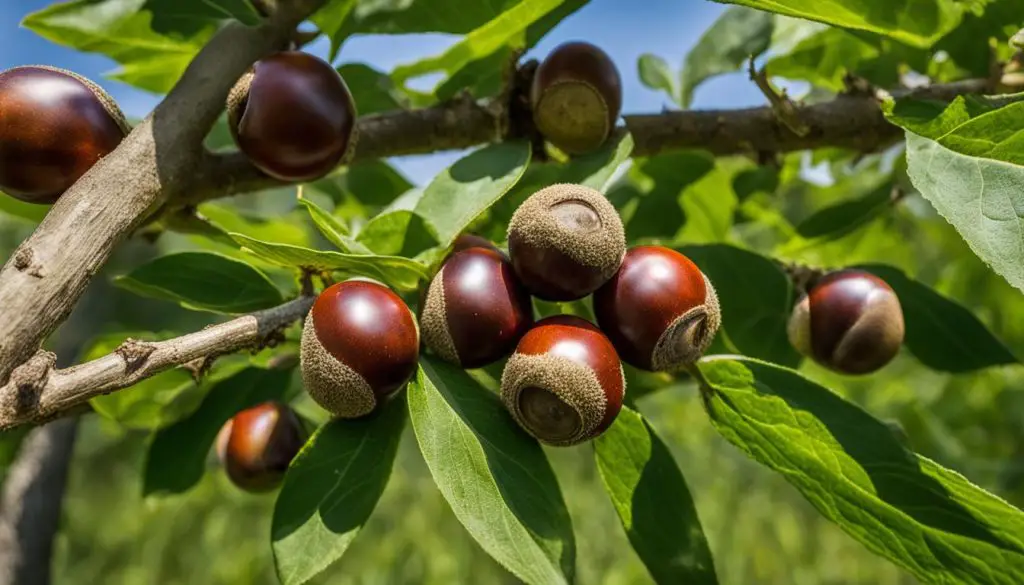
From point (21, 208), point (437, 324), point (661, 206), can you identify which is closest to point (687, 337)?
point (437, 324)

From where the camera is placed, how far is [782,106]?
A: 1324 millimetres

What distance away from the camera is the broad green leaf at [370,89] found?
1.43m

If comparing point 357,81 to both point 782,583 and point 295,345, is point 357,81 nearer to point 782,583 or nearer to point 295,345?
point 295,345

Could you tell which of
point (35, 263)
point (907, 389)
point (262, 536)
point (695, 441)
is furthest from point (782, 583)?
point (35, 263)

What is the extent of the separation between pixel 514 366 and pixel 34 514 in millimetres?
1413

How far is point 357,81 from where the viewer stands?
1.44 meters

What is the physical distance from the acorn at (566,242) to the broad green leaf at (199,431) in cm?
54

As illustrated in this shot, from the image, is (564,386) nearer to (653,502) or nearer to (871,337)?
(653,502)

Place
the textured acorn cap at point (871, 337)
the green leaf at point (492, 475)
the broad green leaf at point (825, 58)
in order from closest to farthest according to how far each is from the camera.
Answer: the green leaf at point (492, 475) < the textured acorn cap at point (871, 337) < the broad green leaf at point (825, 58)

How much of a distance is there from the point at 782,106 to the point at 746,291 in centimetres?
28

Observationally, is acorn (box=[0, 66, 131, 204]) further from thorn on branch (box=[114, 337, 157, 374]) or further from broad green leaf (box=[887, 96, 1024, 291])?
broad green leaf (box=[887, 96, 1024, 291])

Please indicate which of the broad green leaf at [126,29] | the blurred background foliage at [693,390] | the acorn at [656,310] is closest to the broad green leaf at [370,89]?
the blurred background foliage at [693,390]

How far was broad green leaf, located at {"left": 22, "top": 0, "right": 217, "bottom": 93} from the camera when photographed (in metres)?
1.30

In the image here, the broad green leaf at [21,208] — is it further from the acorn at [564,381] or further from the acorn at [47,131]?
the acorn at [564,381]
